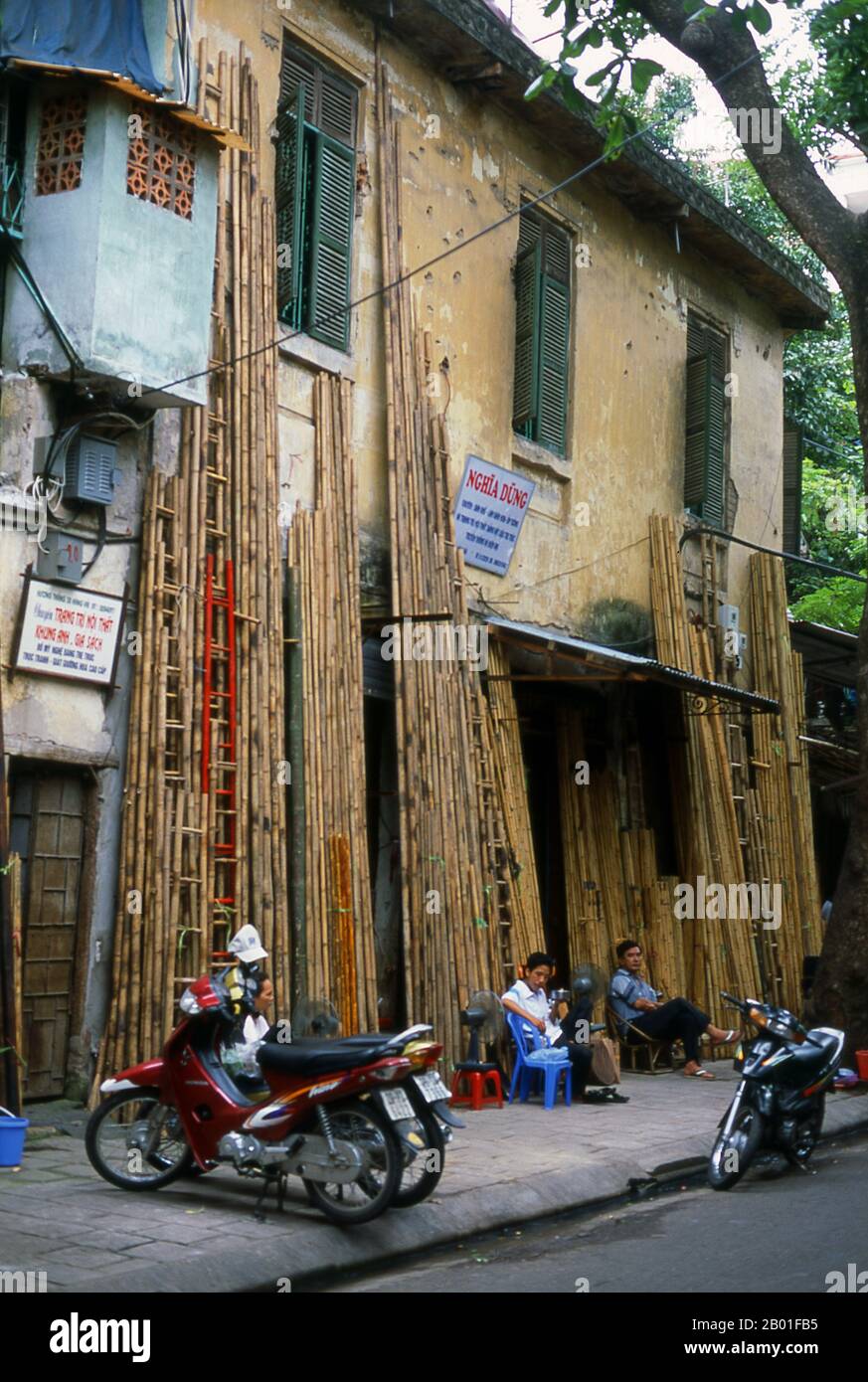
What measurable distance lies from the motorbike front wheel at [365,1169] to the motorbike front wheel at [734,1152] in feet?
7.12

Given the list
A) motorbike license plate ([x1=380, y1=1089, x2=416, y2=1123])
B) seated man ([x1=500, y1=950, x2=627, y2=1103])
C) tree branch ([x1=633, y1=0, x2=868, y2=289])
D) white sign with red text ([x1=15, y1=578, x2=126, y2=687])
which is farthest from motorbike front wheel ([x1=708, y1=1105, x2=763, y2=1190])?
tree branch ([x1=633, y1=0, x2=868, y2=289])

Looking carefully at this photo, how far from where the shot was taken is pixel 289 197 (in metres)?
10.7

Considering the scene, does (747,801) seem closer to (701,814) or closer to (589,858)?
(701,814)

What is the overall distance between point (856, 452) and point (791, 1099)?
17330 millimetres

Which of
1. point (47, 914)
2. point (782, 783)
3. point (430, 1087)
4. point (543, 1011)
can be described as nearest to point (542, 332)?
point (782, 783)

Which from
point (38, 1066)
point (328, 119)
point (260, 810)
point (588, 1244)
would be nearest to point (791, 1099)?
point (588, 1244)

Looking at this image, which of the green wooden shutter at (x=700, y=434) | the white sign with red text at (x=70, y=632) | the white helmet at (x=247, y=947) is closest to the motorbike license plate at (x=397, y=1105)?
the white helmet at (x=247, y=947)

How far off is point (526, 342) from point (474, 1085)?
6.01 metres

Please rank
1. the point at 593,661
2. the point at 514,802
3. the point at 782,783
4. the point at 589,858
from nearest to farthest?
the point at 593,661
the point at 514,802
the point at 589,858
the point at 782,783

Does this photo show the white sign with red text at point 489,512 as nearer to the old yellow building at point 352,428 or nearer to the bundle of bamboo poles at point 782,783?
the old yellow building at point 352,428

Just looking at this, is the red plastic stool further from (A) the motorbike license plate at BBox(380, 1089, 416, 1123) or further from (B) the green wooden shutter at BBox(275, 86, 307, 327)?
(B) the green wooden shutter at BBox(275, 86, 307, 327)

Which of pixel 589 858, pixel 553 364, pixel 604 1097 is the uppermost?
pixel 553 364

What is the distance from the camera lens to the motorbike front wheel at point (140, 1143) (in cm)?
720

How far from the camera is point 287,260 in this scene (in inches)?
422
